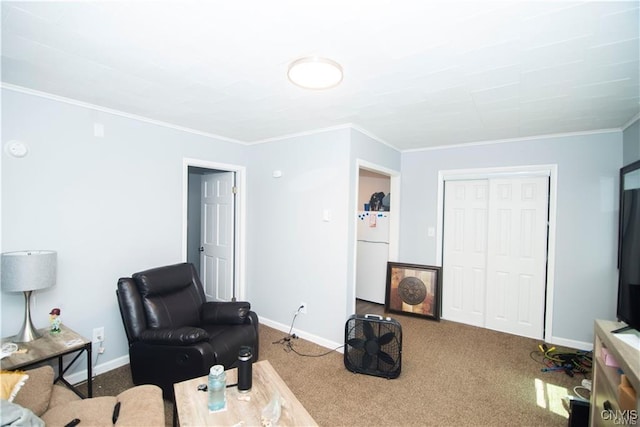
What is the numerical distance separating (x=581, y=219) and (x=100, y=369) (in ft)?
16.5

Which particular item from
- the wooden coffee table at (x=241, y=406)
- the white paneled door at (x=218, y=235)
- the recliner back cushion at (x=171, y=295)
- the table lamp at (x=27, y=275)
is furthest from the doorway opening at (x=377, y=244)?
the table lamp at (x=27, y=275)

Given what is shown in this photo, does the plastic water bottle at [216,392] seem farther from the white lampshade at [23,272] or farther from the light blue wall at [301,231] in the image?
the light blue wall at [301,231]

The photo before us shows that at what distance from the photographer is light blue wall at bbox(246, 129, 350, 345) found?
3129mm

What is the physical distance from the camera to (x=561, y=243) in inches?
130

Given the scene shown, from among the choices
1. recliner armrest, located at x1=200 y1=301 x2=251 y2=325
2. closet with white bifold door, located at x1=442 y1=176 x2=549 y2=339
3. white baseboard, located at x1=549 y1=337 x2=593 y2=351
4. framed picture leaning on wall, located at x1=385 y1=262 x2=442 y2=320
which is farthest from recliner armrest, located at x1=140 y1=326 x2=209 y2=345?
white baseboard, located at x1=549 y1=337 x2=593 y2=351

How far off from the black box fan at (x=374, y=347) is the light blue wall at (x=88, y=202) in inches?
82.6

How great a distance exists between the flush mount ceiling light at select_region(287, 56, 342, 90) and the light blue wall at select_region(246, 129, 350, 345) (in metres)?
1.21

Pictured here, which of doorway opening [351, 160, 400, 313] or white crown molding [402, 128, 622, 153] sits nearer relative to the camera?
white crown molding [402, 128, 622, 153]

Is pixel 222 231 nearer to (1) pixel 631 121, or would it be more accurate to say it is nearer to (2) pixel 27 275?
(2) pixel 27 275

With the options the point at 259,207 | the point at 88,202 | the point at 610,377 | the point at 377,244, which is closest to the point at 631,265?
the point at 610,377

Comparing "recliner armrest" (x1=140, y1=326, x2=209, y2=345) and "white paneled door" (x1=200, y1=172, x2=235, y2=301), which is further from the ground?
"white paneled door" (x1=200, y1=172, x2=235, y2=301)

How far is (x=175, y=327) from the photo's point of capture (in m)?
2.55

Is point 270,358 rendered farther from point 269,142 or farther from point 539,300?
point 539,300

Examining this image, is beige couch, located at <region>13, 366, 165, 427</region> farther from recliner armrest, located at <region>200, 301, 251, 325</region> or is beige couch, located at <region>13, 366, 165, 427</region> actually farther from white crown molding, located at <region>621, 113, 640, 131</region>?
white crown molding, located at <region>621, 113, 640, 131</region>
